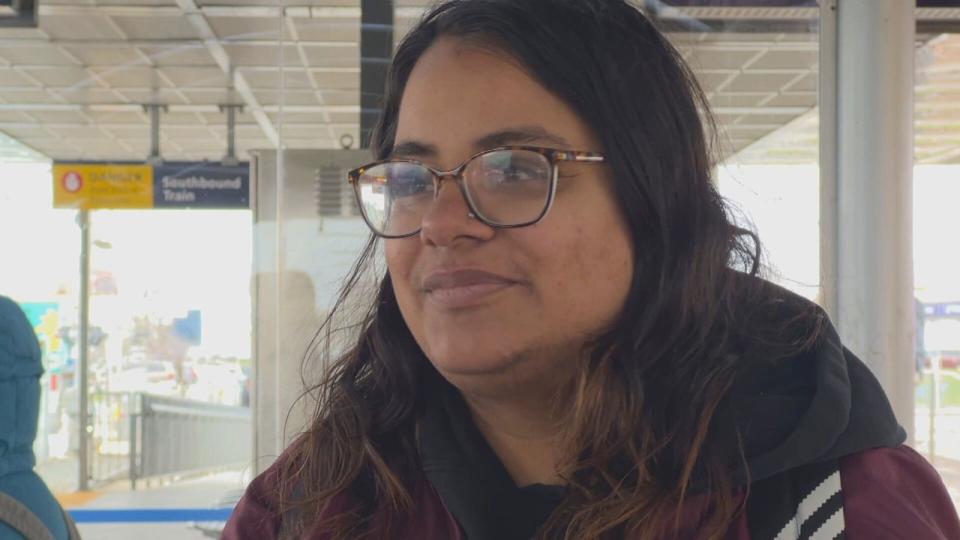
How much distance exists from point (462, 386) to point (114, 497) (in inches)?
166

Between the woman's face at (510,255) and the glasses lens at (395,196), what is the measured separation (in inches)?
0.8

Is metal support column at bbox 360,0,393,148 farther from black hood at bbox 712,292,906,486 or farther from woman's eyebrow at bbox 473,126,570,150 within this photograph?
black hood at bbox 712,292,906,486

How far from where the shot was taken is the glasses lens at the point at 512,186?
1.19 m

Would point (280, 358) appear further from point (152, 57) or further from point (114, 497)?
point (152, 57)

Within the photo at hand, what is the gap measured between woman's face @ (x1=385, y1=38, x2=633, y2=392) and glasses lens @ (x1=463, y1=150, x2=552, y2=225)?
0.02 metres

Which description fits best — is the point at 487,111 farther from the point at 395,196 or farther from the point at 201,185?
the point at 201,185

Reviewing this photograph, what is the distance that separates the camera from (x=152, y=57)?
5262 millimetres

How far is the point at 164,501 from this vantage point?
16.2 ft

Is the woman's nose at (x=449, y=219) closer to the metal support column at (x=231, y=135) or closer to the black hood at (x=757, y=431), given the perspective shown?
the black hood at (x=757, y=431)

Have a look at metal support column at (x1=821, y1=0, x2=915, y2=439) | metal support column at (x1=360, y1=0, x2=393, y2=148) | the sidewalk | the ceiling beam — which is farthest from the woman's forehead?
the sidewalk

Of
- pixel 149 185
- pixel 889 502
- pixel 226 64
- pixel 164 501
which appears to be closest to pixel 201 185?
pixel 149 185

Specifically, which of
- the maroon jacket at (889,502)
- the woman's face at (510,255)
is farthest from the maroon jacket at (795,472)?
the woman's face at (510,255)

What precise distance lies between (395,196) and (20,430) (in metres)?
1.37

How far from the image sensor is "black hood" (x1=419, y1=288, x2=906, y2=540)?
1123 millimetres
